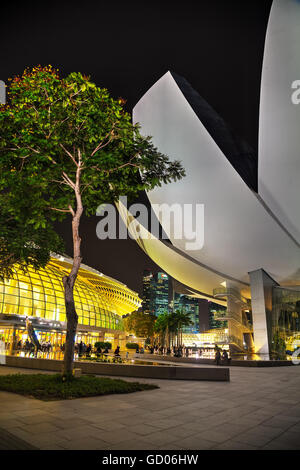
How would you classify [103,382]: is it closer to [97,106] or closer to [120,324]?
[97,106]

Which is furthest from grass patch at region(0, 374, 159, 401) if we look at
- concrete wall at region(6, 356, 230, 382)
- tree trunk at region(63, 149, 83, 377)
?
concrete wall at region(6, 356, 230, 382)

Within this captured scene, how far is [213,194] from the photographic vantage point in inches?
1238

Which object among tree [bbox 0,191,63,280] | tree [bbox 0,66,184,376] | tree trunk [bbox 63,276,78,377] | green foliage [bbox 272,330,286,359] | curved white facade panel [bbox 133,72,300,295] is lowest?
green foliage [bbox 272,330,286,359]

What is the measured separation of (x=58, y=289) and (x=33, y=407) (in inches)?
1602

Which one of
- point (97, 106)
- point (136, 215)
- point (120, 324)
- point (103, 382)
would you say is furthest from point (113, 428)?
point (120, 324)

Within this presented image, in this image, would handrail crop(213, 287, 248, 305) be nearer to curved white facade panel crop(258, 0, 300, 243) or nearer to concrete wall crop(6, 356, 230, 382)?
curved white facade panel crop(258, 0, 300, 243)

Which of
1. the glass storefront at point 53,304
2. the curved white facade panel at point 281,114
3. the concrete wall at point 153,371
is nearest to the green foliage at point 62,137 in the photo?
the concrete wall at point 153,371

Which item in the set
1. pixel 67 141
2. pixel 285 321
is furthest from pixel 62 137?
pixel 285 321

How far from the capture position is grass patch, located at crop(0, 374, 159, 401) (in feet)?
24.9

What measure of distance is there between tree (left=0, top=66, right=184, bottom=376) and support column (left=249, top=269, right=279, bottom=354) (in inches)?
1047

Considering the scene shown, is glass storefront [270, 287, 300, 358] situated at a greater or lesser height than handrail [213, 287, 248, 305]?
lesser

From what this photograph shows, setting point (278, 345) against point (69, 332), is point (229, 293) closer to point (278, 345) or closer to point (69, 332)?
point (278, 345)
